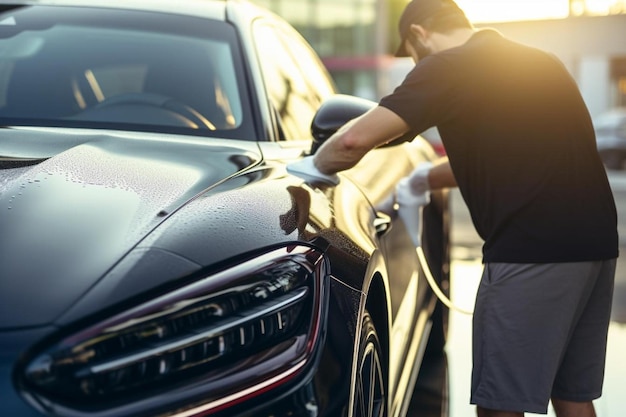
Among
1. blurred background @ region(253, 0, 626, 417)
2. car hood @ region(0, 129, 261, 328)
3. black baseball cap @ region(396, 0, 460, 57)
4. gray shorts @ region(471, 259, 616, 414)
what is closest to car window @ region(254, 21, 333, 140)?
black baseball cap @ region(396, 0, 460, 57)

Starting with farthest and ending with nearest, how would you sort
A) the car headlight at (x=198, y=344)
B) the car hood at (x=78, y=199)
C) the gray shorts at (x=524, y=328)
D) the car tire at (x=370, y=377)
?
the gray shorts at (x=524, y=328), the car tire at (x=370, y=377), the car hood at (x=78, y=199), the car headlight at (x=198, y=344)

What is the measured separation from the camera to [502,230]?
3.01 metres

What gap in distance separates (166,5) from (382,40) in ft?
164

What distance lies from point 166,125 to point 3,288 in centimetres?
145

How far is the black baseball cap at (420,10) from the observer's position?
10.5 feet

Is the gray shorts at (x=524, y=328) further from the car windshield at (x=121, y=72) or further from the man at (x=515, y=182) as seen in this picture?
the car windshield at (x=121, y=72)

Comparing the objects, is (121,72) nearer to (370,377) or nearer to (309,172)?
(309,172)


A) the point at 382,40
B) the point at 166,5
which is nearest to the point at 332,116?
the point at 166,5

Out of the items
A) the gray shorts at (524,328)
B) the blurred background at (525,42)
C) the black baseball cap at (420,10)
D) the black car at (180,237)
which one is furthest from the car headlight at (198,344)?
the blurred background at (525,42)

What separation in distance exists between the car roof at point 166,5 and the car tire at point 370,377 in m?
1.56

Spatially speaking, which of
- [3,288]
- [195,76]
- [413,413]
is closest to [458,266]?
[413,413]

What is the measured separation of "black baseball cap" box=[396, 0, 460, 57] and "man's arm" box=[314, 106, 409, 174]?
1.30 feet

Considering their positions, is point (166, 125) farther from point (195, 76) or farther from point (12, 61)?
Result: point (12, 61)

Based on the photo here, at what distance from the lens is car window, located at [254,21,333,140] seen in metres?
3.61
